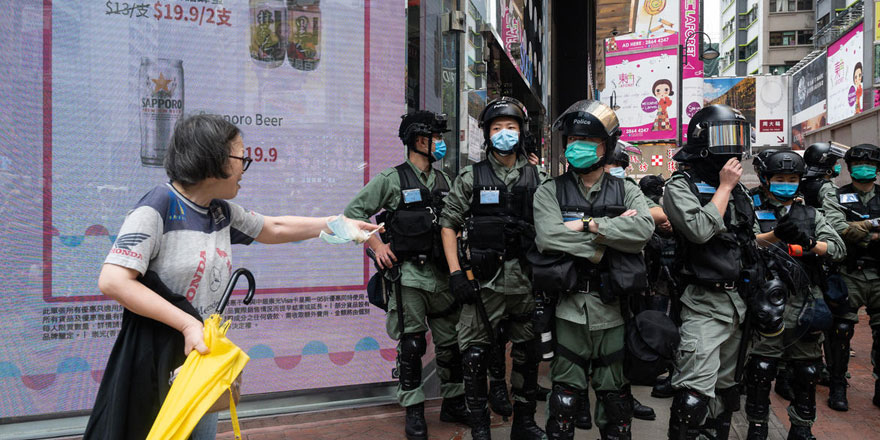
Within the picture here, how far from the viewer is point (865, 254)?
17.6ft

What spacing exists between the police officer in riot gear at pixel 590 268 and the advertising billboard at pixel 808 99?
3383 cm

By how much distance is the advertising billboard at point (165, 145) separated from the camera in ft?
12.9

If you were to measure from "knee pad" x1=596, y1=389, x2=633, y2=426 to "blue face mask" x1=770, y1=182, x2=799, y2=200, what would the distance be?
213 centimetres

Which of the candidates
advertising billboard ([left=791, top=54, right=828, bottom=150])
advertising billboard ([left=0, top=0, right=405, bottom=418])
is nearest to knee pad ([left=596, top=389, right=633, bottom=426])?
advertising billboard ([left=0, top=0, right=405, bottom=418])

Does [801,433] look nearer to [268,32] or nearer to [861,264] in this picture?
[861,264]

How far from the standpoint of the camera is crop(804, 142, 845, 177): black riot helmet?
21.0ft

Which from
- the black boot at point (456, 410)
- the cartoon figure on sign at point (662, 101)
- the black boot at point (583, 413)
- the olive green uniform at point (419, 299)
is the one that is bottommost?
the black boot at point (456, 410)

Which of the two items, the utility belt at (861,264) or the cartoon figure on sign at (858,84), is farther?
the cartoon figure on sign at (858,84)

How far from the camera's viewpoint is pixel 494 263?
397 centimetres

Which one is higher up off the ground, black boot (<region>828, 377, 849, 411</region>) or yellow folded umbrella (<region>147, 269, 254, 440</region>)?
yellow folded umbrella (<region>147, 269, 254, 440</region>)

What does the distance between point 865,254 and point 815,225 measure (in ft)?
4.73

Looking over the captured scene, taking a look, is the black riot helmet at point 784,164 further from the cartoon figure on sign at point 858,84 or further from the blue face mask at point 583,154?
the cartoon figure on sign at point 858,84

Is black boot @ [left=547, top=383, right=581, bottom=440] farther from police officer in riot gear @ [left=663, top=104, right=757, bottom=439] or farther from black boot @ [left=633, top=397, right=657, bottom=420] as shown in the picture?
black boot @ [left=633, top=397, right=657, bottom=420]

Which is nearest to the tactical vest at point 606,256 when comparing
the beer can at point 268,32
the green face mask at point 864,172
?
the beer can at point 268,32
